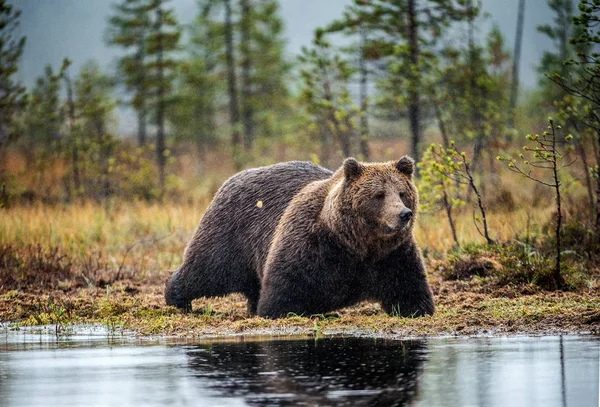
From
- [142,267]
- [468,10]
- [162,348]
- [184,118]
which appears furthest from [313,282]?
[184,118]

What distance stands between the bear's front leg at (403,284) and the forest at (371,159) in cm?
25

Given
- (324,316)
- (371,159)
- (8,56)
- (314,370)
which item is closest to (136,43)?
(371,159)

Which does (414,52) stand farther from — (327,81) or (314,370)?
(314,370)

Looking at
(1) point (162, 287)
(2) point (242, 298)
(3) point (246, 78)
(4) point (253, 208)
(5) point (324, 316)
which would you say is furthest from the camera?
(3) point (246, 78)

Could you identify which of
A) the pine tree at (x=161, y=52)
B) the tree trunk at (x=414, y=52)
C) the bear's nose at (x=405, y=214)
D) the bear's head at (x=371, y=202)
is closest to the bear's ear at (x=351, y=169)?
the bear's head at (x=371, y=202)

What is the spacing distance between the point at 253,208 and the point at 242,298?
5.35ft

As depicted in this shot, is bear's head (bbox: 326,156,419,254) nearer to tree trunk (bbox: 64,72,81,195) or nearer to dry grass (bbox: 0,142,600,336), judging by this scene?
dry grass (bbox: 0,142,600,336)

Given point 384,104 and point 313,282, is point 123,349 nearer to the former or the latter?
point 313,282

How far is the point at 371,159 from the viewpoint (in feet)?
74.8

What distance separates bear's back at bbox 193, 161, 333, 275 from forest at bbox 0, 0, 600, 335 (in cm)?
72

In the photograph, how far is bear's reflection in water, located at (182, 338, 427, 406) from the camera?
5.28 m

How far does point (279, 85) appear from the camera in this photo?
43.4 metres

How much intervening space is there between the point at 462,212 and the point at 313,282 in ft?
27.3

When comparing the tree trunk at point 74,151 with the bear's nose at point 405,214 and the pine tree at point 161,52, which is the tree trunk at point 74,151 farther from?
the bear's nose at point 405,214
